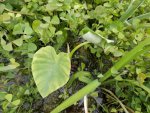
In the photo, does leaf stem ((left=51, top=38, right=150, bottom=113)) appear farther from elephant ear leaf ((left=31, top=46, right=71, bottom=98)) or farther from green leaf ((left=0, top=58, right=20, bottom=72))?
green leaf ((left=0, top=58, right=20, bottom=72))

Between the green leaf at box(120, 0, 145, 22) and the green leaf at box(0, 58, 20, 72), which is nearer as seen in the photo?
the green leaf at box(0, 58, 20, 72)

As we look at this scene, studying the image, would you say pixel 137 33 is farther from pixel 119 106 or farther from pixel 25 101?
pixel 25 101

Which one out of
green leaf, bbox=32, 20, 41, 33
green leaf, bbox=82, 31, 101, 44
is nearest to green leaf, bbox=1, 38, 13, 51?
green leaf, bbox=32, 20, 41, 33

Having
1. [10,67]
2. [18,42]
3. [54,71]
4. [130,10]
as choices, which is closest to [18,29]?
[18,42]

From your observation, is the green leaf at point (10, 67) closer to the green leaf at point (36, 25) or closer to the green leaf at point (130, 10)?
the green leaf at point (36, 25)

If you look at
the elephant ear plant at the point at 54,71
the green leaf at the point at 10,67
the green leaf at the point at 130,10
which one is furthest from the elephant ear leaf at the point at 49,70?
the green leaf at the point at 130,10

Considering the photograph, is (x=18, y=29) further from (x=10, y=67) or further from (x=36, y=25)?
(x=10, y=67)
